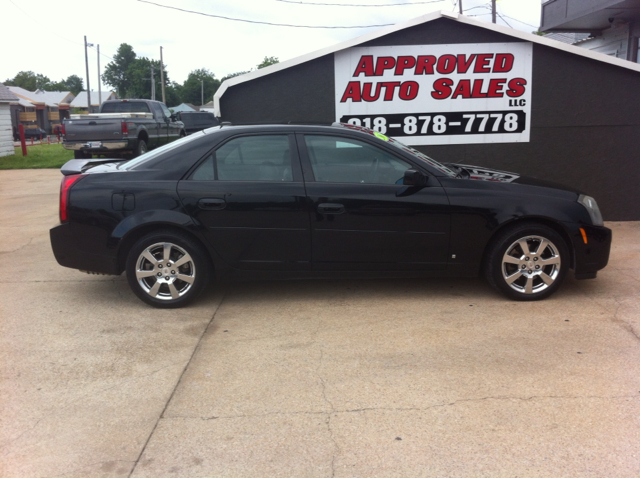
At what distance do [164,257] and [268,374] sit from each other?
1766 millimetres

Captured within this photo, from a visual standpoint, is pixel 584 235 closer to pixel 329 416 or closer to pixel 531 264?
pixel 531 264

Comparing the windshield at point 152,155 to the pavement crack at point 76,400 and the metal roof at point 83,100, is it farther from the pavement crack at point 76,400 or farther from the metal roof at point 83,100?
the metal roof at point 83,100

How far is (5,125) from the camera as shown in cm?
2459

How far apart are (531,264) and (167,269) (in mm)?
3246

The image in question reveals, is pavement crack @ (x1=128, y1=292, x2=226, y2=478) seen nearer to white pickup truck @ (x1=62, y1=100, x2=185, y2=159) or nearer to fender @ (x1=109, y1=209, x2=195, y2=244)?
fender @ (x1=109, y1=209, x2=195, y2=244)

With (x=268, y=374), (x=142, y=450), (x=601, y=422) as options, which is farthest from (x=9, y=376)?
(x=601, y=422)

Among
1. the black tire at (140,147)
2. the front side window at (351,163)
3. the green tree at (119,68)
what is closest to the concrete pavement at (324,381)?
the front side window at (351,163)

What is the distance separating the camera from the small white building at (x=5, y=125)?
24016mm

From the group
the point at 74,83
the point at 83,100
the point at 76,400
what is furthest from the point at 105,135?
the point at 74,83

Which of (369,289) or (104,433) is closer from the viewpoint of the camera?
(104,433)

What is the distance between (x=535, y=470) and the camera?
117 inches

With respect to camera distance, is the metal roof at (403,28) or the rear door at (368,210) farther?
the metal roof at (403,28)

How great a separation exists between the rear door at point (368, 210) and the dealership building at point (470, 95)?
329 cm

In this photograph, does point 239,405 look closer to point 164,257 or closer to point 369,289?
point 164,257
